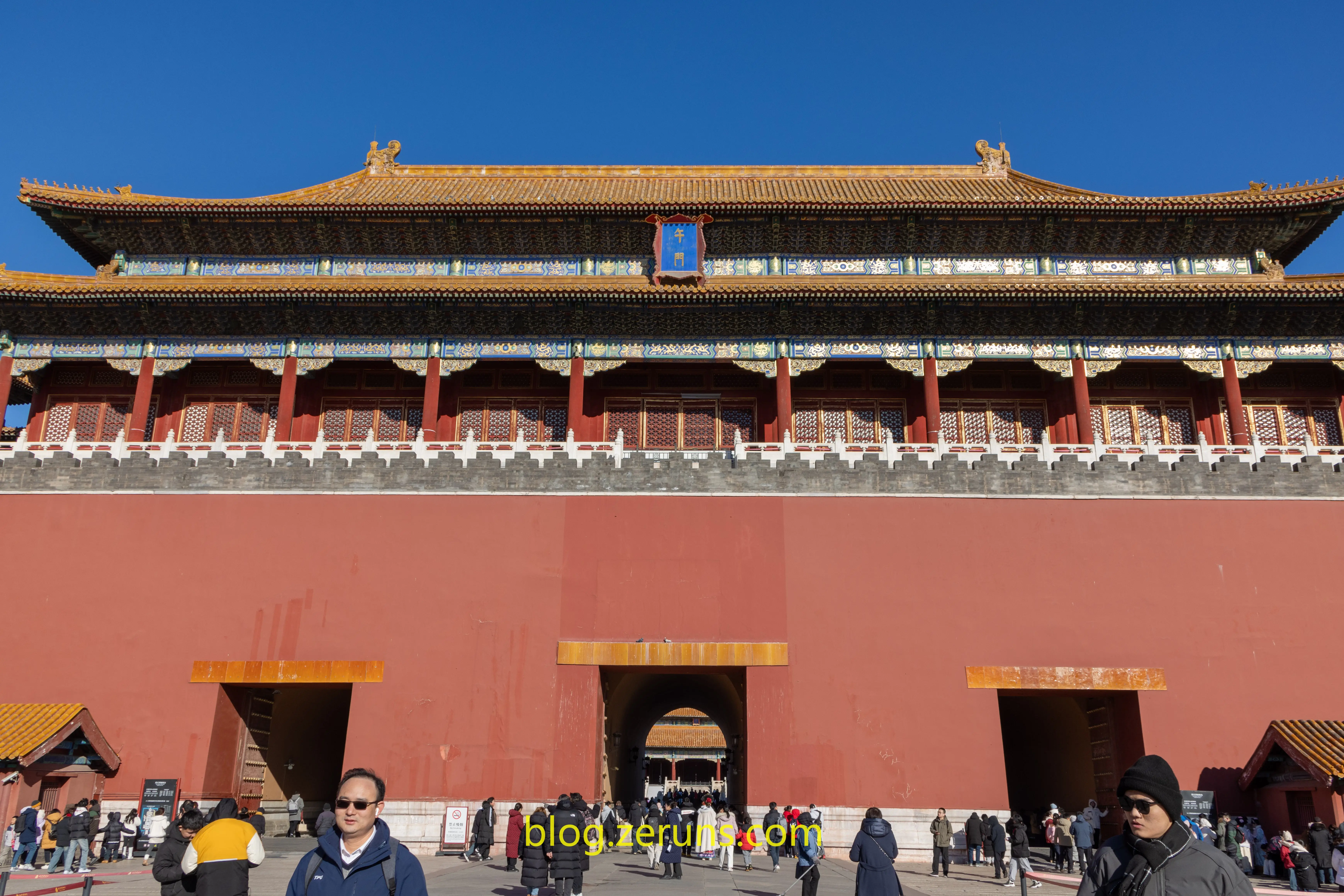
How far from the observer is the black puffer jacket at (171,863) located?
5.39 meters

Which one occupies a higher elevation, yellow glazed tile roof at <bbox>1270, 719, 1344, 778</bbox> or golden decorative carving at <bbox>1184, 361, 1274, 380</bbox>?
golden decorative carving at <bbox>1184, 361, 1274, 380</bbox>

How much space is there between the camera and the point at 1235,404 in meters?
19.0

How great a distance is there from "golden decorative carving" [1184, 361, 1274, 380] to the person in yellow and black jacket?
1934 centimetres

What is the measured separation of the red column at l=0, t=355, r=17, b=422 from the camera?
772 inches

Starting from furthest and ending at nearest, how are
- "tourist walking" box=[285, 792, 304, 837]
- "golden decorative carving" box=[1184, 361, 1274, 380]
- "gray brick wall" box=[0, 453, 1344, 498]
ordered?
1. "golden decorative carving" box=[1184, 361, 1274, 380]
2. "tourist walking" box=[285, 792, 304, 837]
3. "gray brick wall" box=[0, 453, 1344, 498]

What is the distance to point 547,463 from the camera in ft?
52.0

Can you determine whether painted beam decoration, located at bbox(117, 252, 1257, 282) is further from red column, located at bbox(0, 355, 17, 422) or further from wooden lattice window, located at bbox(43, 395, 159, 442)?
red column, located at bbox(0, 355, 17, 422)

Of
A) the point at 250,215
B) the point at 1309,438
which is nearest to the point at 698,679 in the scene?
the point at 1309,438

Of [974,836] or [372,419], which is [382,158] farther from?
[974,836]

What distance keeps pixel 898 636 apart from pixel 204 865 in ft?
36.8

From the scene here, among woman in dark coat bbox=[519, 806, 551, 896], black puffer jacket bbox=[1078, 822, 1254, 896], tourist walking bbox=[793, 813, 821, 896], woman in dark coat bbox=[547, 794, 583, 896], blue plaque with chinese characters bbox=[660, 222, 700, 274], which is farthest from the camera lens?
blue plaque with chinese characters bbox=[660, 222, 700, 274]

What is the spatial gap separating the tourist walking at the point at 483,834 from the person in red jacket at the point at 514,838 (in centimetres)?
45

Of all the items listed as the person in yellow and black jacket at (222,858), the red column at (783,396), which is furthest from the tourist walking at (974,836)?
the person in yellow and black jacket at (222,858)

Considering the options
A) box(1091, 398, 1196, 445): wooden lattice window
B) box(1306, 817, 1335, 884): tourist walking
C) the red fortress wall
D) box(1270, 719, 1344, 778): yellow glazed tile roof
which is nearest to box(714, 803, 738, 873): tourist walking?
the red fortress wall
